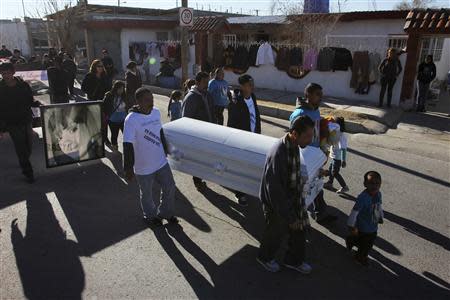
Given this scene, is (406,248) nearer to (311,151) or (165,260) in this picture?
(311,151)

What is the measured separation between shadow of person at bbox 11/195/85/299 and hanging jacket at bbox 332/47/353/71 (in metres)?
10.8

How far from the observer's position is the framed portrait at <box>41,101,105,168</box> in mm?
6582

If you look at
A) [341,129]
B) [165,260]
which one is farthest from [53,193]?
[341,129]

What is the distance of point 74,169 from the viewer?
7.00 metres

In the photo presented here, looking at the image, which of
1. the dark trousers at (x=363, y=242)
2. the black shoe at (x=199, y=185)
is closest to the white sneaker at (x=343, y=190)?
the dark trousers at (x=363, y=242)

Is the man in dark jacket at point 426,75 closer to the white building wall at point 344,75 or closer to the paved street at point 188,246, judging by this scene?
the white building wall at point 344,75

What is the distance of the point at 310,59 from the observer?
14.1 meters

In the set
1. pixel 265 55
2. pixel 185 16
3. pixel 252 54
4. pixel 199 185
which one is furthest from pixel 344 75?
pixel 199 185

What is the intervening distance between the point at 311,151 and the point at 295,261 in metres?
1.26

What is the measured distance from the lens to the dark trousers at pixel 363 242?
421 centimetres

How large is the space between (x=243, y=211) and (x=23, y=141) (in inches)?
140

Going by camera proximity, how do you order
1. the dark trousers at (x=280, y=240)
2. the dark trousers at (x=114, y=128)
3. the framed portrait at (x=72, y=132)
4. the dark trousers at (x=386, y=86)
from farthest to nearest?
the dark trousers at (x=386, y=86)
the dark trousers at (x=114, y=128)
the framed portrait at (x=72, y=132)
the dark trousers at (x=280, y=240)

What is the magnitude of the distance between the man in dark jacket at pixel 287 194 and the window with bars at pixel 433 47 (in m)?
16.4

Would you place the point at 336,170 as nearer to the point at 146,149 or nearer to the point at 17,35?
the point at 146,149
